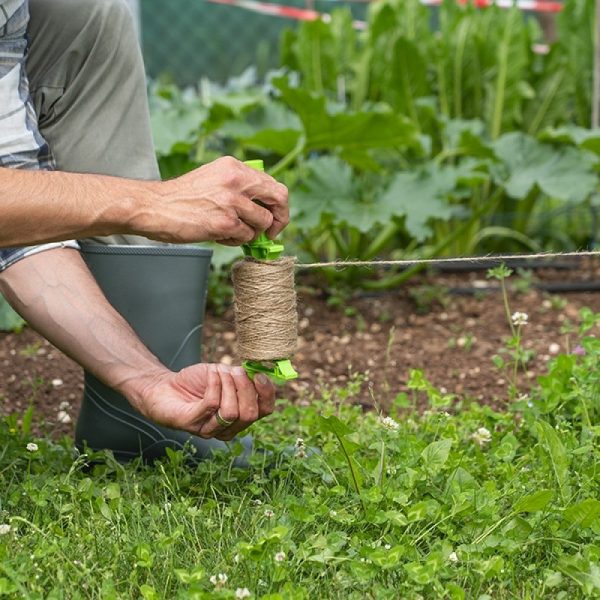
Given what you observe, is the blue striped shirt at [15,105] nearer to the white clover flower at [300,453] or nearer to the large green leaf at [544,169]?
the white clover flower at [300,453]

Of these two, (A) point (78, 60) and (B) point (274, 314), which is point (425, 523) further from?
(A) point (78, 60)

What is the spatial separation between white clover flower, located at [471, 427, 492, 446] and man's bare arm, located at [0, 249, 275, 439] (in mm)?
473

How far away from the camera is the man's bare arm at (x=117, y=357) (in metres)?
2.02

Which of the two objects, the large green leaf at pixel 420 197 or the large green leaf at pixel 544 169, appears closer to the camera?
the large green leaf at pixel 420 197

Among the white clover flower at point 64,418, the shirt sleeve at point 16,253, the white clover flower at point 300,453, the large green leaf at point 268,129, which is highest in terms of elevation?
the shirt sleeve at point 16,253

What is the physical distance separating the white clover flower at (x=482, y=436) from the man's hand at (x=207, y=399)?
1.57ft

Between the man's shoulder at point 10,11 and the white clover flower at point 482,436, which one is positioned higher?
the man's shoulder at point 10,11

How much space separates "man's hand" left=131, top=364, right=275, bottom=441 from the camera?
6.57 ft

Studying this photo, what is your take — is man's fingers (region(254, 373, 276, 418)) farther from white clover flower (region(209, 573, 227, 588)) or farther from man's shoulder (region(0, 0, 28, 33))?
man's shoulder (region(0, 0, 28, 33))

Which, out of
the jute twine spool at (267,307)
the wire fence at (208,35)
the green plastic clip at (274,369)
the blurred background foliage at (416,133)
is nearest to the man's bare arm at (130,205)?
the jute twine spool at (267,307)

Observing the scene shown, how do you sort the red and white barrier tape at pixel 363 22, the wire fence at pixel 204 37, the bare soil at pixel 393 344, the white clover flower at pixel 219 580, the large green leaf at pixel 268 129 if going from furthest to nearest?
1. the wire fence at pixel 204 37
2. the red and white barrier tape at pixel 363 22
3. the large green leaf at pixel 268 129
4. the bare soil at pixel 393 344
5. the white clover flower at pixel 219 580

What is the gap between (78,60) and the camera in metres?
2.37

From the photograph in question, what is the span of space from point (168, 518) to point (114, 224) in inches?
19.2

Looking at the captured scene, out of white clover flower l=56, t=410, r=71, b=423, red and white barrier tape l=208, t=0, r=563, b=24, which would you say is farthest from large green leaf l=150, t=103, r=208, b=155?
red and white barrier tape l=208, t=0, r=563, b=24
